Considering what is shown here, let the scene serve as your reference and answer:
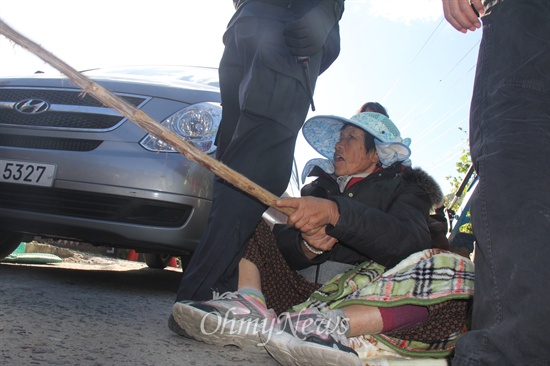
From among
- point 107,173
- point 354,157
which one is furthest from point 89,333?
point 354,157

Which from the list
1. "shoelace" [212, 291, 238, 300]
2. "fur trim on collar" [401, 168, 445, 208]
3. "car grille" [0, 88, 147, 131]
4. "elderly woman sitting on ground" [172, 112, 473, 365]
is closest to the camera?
"elderly woman sitting on ground" [172, 112, 473, 365]

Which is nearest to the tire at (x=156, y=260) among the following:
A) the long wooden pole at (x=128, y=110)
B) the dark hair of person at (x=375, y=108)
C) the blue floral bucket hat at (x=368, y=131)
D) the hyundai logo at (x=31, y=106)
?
the hyundai logo at (x=31, y=106)

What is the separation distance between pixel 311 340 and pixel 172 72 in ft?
9.47

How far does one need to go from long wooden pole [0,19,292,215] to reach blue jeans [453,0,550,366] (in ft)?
2.15

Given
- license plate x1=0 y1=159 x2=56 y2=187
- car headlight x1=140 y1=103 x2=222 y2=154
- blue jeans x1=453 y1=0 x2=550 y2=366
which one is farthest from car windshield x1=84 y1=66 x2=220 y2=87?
blue jeans x1=453 y1=0 x2=550 y2=366

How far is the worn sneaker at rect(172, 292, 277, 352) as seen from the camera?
1.62 metres

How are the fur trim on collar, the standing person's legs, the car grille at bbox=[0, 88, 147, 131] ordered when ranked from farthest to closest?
the car grille at bbox=[0, 88, 147, 131] < the fur trim on collar < the standing person's legs

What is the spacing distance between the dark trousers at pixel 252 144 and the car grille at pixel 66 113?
1.07m

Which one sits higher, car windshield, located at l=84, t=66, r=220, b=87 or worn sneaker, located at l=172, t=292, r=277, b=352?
car windshield, located at l=84, t=66, r=220, b=87

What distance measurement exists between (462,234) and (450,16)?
2878 millimetres

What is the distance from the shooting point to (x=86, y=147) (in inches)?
111

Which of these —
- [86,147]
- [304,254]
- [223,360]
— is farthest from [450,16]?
[86,147]

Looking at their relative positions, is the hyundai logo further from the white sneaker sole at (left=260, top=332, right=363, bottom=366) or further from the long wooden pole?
the white sneaker sole at (left=260, top=332, right=363, bottom=366)

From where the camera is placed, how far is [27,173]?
2787mm
